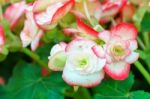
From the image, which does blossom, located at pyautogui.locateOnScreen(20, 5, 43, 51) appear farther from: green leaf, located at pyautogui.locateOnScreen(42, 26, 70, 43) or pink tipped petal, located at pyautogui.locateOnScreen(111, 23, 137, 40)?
pink tipped petal, located at pyautogui.locateOnScreen(111, 23, 137, 40)

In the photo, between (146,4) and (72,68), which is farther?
(146,4)

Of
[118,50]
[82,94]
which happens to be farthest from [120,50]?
[82,94]

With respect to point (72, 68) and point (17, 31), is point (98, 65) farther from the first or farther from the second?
point (17, 31)

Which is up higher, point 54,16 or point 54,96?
point 54,16

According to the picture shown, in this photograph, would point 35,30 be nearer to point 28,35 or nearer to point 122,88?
point 28,35

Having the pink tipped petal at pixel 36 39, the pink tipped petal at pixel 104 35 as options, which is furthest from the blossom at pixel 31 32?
the pink tipped petal at pixel 104 35

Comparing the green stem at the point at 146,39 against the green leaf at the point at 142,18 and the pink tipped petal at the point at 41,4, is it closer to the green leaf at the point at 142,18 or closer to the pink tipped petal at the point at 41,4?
the green leaf at the point at 142,18

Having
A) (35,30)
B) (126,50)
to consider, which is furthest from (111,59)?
(35,30)

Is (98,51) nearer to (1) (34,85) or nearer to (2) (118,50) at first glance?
(2) (118,50)
